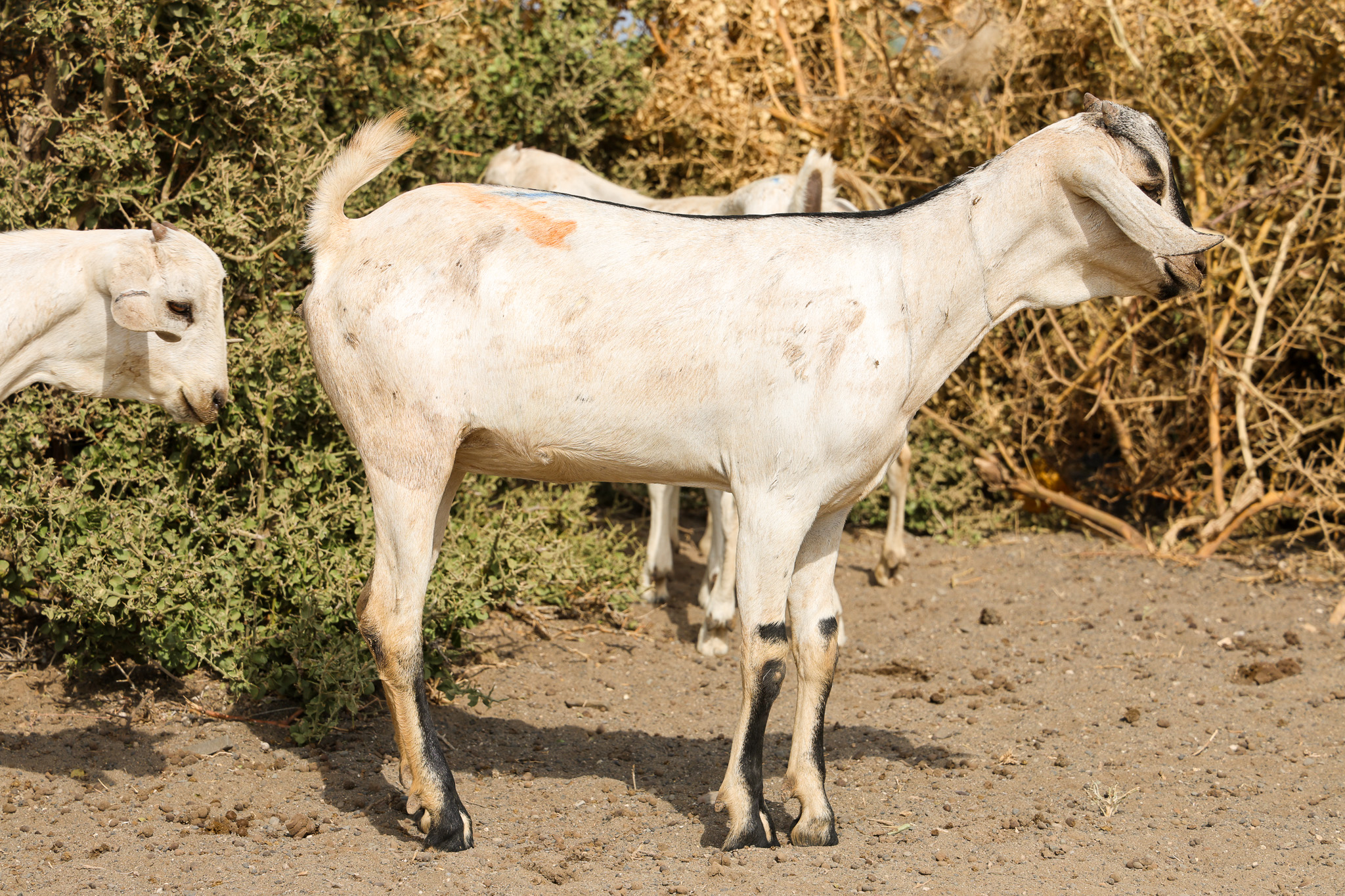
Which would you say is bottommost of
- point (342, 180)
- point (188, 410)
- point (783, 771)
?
point (783, 771)

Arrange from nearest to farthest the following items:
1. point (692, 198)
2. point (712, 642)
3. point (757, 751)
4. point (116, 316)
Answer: point (116, 316) → point (757, 751) → point (712, 642) → point (692, 198)

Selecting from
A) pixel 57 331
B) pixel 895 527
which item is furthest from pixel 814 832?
pixel 895 527

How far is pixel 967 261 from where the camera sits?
3.61m

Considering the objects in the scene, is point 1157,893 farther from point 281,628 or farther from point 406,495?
point 281,628

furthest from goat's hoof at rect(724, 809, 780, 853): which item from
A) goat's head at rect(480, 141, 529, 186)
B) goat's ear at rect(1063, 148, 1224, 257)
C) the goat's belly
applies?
goat's head at rect(480, 141, 529, 186)

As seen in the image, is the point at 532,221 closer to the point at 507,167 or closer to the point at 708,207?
the point at 708,207

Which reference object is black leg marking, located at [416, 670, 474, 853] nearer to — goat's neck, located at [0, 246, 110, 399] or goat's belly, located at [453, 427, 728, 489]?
goat's belly, located at [453, 427, 728, 489]

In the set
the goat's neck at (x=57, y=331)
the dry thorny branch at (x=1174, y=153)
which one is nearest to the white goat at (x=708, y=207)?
the dry thorny branch at (x=1174, y=153)

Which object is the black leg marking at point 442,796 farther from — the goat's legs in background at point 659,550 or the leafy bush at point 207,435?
the goat's legs in background at point 659,550

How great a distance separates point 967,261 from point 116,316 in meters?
2.48

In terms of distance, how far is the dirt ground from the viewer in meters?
3.48

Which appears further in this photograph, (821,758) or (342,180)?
(821,758)

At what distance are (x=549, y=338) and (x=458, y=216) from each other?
0.52 meters

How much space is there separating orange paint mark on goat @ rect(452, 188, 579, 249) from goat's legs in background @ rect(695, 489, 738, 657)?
2.55 m
